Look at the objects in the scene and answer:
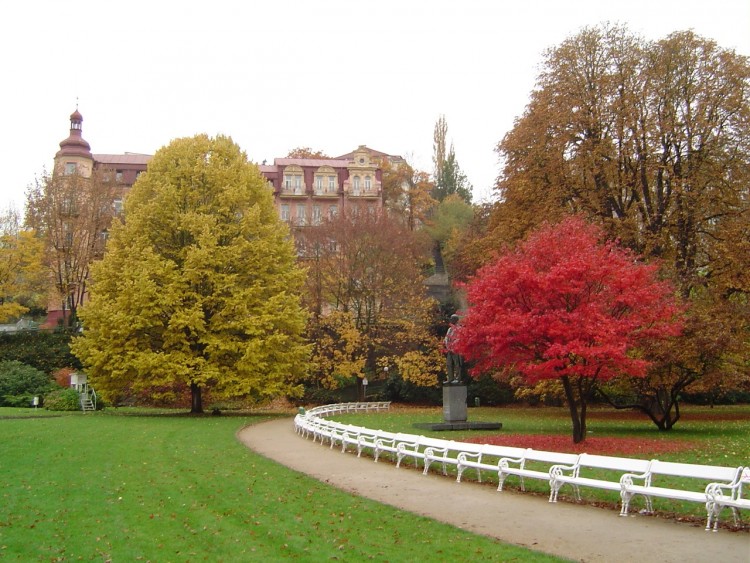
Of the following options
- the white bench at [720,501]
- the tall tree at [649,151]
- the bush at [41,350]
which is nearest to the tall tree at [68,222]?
the bush at [41,350]

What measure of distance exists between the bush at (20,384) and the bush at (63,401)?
2.70m

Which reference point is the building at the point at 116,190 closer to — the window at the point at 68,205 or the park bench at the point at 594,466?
the window at the point at 68,205

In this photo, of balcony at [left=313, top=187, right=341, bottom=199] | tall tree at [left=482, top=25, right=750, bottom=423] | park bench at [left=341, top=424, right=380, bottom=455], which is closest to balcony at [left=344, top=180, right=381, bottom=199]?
balcony at [left=313, top=187, right=341, bottom=199]

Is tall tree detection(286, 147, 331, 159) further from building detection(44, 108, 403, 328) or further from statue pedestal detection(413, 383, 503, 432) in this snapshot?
statue pedestal detection(413, 383, 503, 432)

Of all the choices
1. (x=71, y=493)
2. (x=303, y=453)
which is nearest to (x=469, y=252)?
(x=303, y=453)

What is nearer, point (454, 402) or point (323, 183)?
point (454, 402)

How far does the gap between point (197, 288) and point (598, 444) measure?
20.2m

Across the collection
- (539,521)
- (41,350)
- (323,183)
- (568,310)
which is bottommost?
(539,521)

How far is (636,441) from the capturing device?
19.7 m

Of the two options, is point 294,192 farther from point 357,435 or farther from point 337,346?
point 357,435

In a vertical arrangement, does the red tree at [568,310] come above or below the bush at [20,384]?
above

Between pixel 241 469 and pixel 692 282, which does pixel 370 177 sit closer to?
pixel 692 282

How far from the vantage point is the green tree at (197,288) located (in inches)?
→ 1193

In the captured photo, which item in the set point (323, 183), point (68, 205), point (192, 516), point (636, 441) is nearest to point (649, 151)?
point (636, 441)
